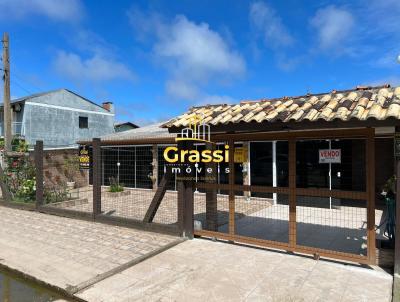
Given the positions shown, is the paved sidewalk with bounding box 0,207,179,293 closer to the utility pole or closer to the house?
the house

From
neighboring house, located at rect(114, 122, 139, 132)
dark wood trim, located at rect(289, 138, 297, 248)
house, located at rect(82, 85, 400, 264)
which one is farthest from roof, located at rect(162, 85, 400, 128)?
neighboring house, located at rect(114, 122, 139, 132)

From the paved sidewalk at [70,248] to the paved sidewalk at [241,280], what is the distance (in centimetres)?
47

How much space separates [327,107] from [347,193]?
145 cm

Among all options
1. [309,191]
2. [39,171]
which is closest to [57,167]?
[39,171]

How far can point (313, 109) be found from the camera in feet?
19.4

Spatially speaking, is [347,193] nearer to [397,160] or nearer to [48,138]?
[397,160]

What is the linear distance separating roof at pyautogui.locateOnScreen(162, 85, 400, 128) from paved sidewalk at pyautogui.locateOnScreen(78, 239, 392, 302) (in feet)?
7.57

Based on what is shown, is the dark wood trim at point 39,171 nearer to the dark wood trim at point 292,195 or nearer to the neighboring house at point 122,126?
the dark wood trim at point 292,195

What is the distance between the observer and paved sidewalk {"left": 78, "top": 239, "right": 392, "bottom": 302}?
4539mm

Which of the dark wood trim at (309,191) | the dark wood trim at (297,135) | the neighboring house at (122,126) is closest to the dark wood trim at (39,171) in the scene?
the dark wood trim at (309,191)

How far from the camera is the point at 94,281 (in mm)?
5148

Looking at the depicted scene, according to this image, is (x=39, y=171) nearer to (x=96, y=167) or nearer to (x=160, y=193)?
(x=96, y=167)

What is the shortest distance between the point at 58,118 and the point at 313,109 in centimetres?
2677

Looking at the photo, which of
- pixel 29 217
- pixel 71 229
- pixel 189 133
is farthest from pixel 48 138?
pixel 189 133
